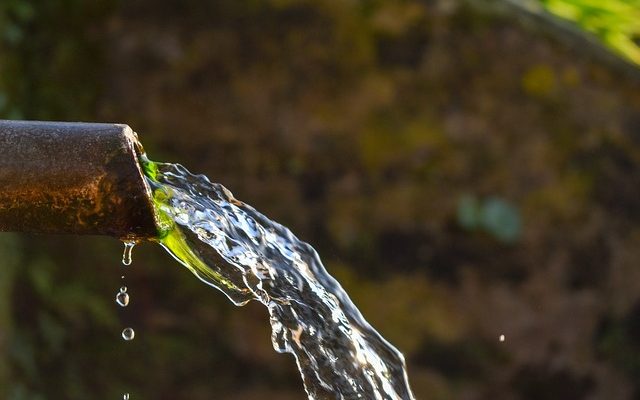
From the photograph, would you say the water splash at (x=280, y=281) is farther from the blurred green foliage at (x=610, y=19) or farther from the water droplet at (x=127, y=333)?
the blurred green foliage at (x=610, y=19)

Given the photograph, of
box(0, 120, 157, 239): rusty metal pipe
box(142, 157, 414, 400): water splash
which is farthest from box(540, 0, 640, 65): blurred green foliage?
box(0, 120, 157, 239): rusty metal pipe

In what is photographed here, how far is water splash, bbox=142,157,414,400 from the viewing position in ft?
3.85

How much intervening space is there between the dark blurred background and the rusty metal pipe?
1685 millimetres

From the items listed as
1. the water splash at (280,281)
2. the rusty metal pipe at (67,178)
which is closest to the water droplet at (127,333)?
the water splash at (280,281)

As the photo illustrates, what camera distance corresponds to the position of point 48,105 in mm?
2633

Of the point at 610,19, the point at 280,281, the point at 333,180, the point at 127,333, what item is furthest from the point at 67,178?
the point at 610,19

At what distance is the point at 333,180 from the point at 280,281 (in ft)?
4.19

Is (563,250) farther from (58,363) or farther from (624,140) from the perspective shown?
(58,363)

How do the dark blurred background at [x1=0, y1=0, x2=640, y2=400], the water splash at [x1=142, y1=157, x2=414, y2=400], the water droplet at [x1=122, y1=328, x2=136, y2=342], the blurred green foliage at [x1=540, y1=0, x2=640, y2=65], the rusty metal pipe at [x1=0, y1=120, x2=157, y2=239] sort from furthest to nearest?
the blurred green foliage at [x1=540, y1=0, x2=640, y2=65] < the dark blurred background at [x1=0, y1=0, x2=640, y2=400] < the water droplet at [x1=122, y1=328, x2=136, y2=342] < the water splash at [x1=142, y1=157, x2=414, y2=400] < the rusty metal pipe at [x1=0, y1=120, x2=157, y2=239]

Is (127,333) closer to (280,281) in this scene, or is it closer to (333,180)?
(280,281)

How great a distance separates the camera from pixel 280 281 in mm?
1329

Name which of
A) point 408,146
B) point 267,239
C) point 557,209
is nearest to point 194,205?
point 267,239

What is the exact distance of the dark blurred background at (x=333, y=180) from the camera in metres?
2.58

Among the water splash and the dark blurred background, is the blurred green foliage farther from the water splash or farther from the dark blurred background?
the water splash
